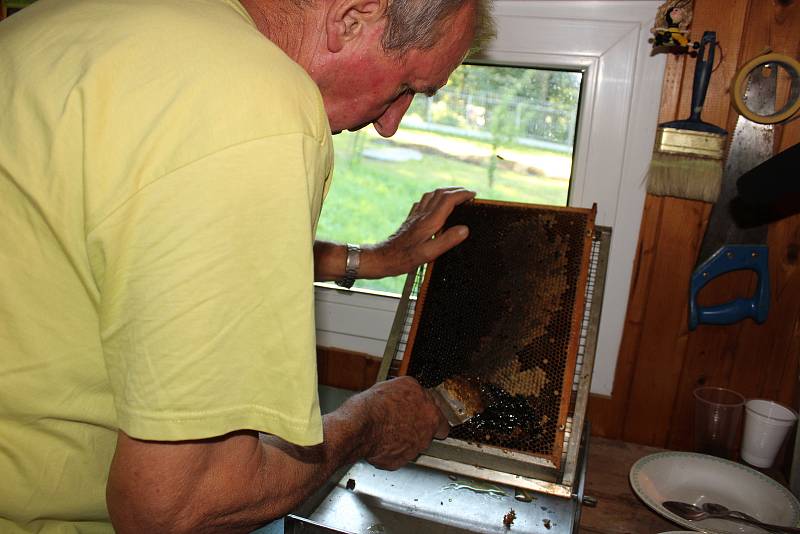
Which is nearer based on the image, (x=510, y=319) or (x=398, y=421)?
(x=398, y=421)

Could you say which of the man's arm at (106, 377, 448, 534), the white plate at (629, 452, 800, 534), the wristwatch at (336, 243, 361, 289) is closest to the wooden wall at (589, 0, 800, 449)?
the white plate at (629, 452, 800, 534)

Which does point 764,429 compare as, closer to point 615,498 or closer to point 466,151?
point 615,498

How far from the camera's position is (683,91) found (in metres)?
1.42

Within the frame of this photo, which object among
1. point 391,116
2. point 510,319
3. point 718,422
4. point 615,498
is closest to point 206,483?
point 391,116

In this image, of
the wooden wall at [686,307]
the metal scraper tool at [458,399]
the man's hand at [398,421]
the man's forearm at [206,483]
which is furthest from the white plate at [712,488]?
the man's forearm at [206,483]

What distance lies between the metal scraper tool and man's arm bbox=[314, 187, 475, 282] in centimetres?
28

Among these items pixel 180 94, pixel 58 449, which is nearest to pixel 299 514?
pixel 58 449

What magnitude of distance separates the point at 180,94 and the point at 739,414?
139 centimetres

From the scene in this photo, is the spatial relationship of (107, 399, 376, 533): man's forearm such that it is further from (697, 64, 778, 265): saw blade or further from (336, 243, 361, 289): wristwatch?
(697, 64, 778, 265): saw blade

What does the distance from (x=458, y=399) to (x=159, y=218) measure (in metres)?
0.77

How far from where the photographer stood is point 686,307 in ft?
4.99

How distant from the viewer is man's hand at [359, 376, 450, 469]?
0.96 meters

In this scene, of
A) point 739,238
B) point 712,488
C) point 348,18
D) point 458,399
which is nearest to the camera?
point 348,18

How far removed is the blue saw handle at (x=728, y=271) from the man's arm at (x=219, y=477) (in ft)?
3.08
